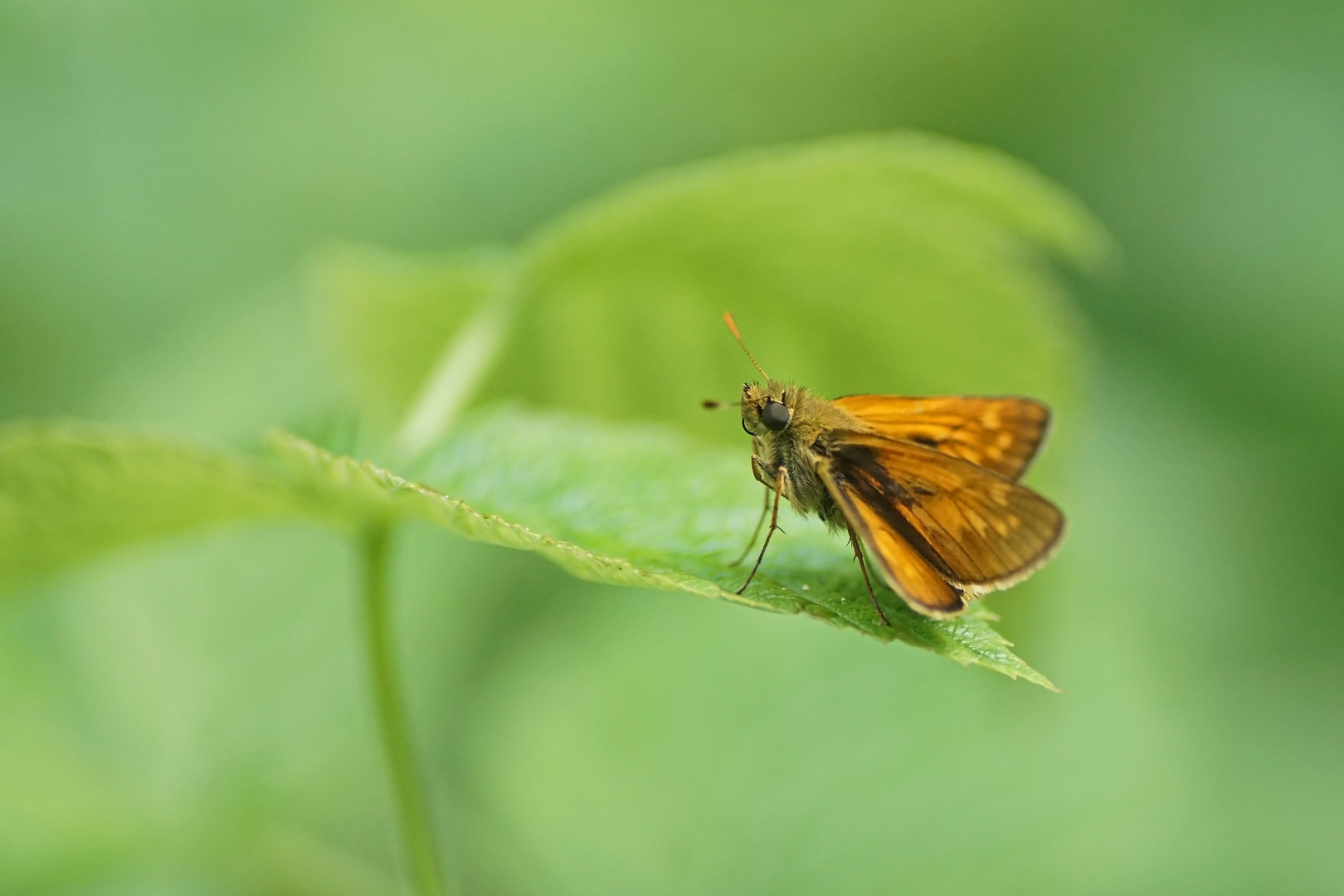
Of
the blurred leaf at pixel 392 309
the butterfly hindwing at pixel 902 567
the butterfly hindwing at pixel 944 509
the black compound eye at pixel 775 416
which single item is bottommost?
the butterfly hindwing at pixel 902 567

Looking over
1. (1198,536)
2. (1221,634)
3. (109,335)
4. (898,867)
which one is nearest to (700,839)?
(898,867)

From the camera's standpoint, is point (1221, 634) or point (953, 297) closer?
point (953, 297)

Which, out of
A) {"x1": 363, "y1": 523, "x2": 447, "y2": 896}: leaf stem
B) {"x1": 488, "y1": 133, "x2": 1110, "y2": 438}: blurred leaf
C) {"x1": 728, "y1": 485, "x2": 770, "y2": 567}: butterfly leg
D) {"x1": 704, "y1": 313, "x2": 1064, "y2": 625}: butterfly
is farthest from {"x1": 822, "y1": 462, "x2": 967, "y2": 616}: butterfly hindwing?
{"x1": 363, "y1": 523, "x2": 447, "y2": 896}: leaf stem

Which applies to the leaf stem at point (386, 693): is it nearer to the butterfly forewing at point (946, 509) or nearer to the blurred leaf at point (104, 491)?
the blurred leaf at point (104, 491)

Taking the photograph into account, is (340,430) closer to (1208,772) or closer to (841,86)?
(1208,772)

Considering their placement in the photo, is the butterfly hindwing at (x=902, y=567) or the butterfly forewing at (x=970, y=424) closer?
the butterfly hindwing at (x=902, y=567)

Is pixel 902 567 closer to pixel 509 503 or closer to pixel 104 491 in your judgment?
pixel 509 503

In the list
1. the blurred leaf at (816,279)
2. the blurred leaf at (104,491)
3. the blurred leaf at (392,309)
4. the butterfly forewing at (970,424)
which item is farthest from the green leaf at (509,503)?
the blurred leaf at (392,309)
